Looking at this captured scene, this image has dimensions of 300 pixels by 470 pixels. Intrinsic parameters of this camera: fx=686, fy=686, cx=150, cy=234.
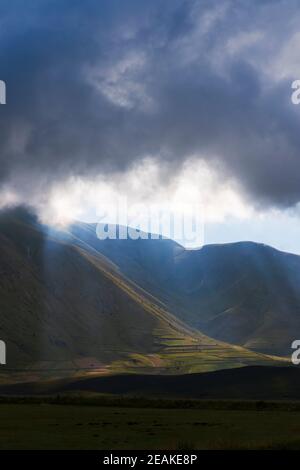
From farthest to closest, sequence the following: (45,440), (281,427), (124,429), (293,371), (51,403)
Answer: (293,371)
(51,403)
(281,427)
(124,429)
(45,440)

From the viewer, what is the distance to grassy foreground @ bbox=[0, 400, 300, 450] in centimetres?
4678

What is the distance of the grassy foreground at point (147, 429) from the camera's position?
153 ft

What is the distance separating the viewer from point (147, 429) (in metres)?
60.3

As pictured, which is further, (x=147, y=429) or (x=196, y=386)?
(x=196, y=386)

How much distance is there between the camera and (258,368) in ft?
583

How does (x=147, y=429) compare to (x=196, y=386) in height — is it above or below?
above

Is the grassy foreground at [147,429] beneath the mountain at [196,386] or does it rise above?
above

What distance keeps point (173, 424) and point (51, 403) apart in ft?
138

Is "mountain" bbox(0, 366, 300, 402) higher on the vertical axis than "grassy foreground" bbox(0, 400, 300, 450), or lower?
lower

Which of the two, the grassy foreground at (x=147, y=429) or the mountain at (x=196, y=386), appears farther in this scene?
the mountain at (x=196, y=386)

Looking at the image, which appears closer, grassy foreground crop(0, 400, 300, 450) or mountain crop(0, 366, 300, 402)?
grassy foreground crop(0, 400, 300, 450)
